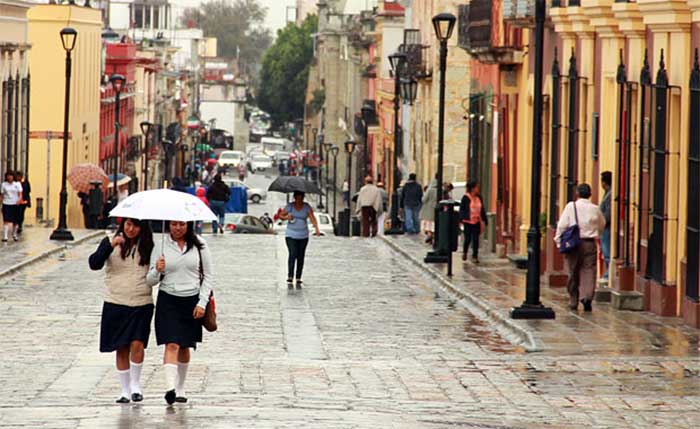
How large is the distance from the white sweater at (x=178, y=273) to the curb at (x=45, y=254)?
13.4 meters

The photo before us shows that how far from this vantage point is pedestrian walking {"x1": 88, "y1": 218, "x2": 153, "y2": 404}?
45.0 ft

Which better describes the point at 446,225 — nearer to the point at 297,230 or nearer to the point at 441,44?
the point at 441,44

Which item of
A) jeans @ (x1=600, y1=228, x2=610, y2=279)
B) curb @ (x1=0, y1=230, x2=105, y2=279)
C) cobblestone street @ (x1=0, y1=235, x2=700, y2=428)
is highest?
jeans @ (x1=600, y1=228, x2=610, y2=279)

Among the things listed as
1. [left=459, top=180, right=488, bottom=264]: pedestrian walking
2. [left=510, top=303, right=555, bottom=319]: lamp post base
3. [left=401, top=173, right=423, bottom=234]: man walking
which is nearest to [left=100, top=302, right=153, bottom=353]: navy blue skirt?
[left=510, top=303, right=555, bottom=319]: lamp post base

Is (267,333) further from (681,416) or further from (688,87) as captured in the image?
(681,416)

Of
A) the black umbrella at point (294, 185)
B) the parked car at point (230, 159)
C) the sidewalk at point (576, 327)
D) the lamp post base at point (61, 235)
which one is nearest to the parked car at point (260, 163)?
the parked car at point (230, 159)

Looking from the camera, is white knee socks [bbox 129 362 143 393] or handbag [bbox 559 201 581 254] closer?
white knee socks [bbox 129 362 143 393]

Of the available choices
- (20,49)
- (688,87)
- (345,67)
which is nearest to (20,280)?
(688,87)

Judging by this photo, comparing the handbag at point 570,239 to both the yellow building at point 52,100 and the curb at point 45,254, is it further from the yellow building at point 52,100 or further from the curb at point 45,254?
the yellow building at point 52,100

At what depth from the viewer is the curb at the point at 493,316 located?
18516 millimetres

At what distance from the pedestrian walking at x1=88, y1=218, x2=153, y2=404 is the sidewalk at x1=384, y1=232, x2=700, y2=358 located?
5.19 meters

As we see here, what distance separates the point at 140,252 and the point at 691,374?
17.1ft

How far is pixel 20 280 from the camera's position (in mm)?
26531

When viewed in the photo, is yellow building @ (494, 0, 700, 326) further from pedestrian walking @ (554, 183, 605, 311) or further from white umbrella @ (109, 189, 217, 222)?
white umbrella @ (109, 189, 217, 222)
